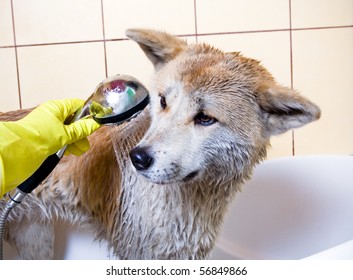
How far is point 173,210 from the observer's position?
3.08 feet

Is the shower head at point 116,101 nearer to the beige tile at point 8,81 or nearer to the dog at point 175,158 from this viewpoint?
the dog at point 175,158

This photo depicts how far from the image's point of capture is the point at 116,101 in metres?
0.81

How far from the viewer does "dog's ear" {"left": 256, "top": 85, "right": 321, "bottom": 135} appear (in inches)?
31.5

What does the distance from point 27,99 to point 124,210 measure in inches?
32.8

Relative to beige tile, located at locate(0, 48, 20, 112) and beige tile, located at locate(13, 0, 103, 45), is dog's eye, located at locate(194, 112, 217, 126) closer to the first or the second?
beige tile, located at locate(13, 0, 103, 45)

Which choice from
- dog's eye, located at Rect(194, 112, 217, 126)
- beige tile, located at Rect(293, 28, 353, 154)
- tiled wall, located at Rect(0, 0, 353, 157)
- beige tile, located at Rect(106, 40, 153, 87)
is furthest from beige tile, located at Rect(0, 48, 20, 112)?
beige tile, located at Rect(293, 28, 353, 154)

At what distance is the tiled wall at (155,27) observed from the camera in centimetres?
150

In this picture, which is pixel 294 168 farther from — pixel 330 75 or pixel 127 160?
pixel 127 160

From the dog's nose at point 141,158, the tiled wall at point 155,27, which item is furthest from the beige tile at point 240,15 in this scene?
the dog's nose at point 141,158

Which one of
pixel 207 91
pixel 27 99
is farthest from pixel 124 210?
pixel 27 99

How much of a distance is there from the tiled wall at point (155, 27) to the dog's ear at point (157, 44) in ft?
1.62

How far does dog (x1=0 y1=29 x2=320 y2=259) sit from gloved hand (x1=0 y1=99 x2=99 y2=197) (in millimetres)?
138

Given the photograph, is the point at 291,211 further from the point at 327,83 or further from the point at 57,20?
the point at 57,20

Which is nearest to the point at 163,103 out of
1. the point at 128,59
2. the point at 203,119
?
the point at 203,119
